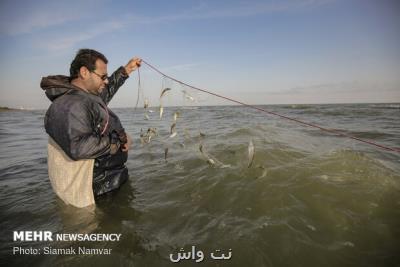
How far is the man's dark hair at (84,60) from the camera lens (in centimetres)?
322

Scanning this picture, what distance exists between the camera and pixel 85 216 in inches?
130

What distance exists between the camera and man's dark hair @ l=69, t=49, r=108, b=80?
3.22 metres

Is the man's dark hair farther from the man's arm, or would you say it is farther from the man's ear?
the man's arm

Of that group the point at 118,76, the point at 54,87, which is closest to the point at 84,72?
the point at 54,87

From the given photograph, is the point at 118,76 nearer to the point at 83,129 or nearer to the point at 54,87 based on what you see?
the point at 54,87

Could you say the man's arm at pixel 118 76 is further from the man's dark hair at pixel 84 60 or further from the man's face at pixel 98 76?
the man's dark hair at pixel 84 60

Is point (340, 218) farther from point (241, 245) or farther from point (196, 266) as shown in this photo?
point (196, 266)

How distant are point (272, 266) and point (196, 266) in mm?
780

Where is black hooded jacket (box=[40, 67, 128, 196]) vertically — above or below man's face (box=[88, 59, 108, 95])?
below

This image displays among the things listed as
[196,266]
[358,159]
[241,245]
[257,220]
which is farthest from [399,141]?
[196,266]

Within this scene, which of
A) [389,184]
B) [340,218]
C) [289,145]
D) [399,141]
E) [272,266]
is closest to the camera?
[272,266]

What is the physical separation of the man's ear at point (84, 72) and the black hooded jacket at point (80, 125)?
0.68ft
